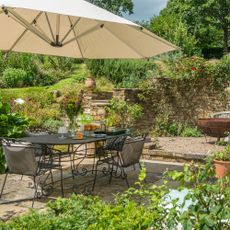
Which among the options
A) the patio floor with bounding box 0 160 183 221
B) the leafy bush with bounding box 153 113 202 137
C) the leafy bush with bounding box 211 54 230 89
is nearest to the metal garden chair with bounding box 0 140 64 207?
the patio floor with bounding box 0 160 183 221

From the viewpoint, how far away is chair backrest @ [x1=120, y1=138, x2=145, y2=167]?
5875 mm

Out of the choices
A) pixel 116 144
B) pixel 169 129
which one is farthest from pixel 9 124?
pixel 169 129

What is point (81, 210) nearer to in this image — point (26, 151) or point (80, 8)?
point (26, 151)

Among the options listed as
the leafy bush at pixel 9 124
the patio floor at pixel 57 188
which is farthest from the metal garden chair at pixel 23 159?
the leafy bush at pixel 9 124

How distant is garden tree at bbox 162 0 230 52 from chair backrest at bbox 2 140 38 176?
3239 centimetres

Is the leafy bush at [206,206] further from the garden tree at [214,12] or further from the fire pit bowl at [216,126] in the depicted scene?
the garden tree at [214,12]

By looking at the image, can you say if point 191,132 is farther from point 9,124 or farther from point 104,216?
point 104,216

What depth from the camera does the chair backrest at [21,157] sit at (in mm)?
5203

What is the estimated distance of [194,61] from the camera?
36.3 ft

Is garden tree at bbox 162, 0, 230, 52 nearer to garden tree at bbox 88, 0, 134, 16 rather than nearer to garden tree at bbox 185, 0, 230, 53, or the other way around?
garden tree at bbox 185, 0, 230, 53

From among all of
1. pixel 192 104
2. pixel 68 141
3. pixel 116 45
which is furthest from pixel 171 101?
pixel 68 141

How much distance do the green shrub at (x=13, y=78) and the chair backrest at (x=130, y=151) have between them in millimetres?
10542

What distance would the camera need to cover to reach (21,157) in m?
5.25

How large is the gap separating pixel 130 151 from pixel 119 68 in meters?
9.33
